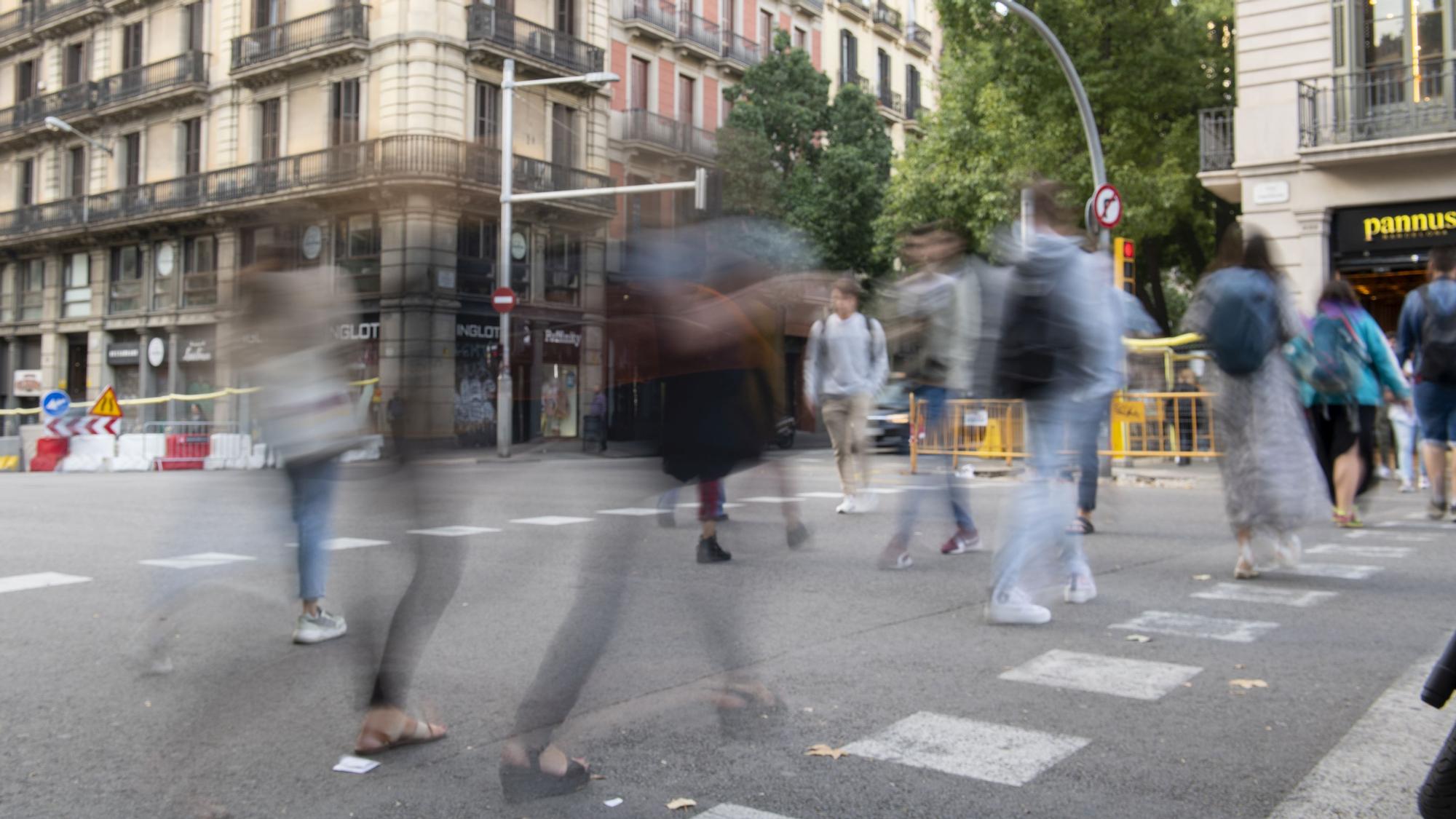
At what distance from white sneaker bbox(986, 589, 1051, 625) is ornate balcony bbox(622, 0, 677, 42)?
105 ft

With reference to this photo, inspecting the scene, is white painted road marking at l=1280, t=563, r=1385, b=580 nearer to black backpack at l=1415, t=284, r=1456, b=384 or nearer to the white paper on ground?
black backpack at l=1415, t=284, r=1456, b=384

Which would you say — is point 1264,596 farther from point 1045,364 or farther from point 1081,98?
point 1081,98

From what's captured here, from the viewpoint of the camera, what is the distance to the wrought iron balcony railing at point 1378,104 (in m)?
18.0

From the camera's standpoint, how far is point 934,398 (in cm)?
945

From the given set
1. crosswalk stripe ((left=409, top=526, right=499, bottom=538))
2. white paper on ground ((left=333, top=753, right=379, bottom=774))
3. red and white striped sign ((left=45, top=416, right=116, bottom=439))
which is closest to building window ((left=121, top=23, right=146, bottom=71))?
red and white striped sign ((left=45, top=416, right=116, bottom=439))

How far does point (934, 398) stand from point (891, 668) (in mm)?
5087

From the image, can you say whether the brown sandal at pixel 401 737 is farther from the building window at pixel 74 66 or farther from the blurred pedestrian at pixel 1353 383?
the building window at pixel 74 66

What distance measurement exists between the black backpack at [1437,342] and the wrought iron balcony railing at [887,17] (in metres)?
39.5

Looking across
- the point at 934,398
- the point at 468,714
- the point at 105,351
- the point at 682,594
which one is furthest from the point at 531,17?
the point at 468,714

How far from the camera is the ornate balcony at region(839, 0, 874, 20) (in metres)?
44.0

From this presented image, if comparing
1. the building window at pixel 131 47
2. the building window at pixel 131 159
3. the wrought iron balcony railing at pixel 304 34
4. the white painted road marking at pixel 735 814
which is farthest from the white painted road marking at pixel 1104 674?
the building window at pixel 131 47

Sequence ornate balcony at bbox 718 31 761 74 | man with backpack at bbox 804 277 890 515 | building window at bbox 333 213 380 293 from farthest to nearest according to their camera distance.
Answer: ornate balcony at bbox 718 31 761 74
man with backpack at bbox 804 277 890 515
building window at bbox 333 213 380 293

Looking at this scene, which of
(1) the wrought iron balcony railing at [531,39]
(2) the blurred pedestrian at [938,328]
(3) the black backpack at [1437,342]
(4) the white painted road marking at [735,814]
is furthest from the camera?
(1) the wrought iron balcony railing at [531,39]

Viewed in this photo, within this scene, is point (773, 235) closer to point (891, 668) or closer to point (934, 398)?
point (891, 668)
